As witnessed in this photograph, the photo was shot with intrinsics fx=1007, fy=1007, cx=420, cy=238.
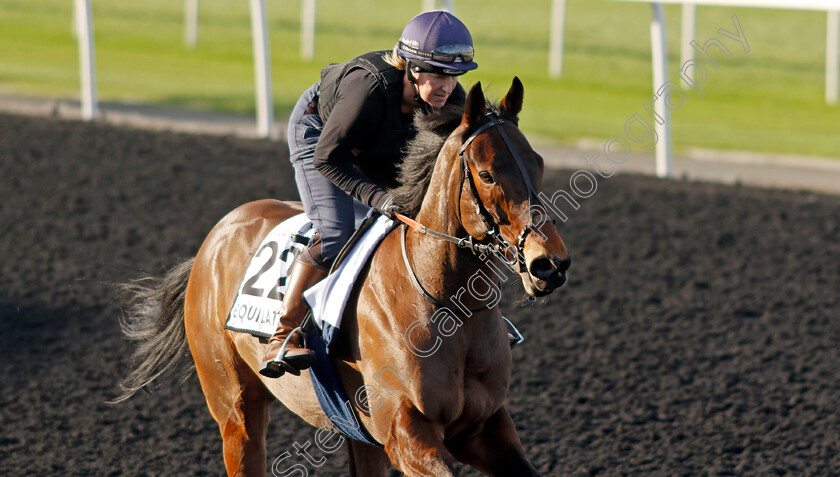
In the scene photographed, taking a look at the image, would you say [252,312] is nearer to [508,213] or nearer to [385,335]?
[385,335]

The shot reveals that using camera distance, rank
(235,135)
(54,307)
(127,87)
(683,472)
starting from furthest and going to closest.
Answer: (127,87)
(235,135)
(54,307)
(683,472)

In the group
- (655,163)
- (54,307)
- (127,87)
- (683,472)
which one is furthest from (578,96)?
(683,472)

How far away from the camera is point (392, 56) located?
11.8ft

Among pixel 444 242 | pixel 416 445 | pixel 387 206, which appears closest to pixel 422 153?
pixel 387 206

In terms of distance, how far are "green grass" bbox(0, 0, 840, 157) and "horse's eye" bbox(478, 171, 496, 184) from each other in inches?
308

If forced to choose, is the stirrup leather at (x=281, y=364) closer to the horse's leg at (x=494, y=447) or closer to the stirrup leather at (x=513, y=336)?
the horse's leg at (x=494, y=447)

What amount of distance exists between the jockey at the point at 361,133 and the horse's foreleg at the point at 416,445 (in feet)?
1.41

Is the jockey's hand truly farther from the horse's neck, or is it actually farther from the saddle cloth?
the saddle cloth

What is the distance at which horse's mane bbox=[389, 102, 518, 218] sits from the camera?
332cm

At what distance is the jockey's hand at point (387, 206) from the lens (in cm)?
338

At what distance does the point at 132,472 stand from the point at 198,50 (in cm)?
1653

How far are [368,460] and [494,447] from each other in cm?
80

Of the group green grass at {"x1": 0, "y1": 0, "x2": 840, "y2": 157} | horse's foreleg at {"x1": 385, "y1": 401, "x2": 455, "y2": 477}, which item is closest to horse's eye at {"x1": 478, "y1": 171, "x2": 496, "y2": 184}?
horse's foreleg at {"x1": 385, "y1": 401, "x2": 455, "y2": 477}

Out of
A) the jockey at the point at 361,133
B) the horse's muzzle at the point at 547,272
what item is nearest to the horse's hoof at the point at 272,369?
the jockey at the point at 361,133
